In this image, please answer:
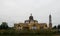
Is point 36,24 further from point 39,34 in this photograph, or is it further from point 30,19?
point 39,34

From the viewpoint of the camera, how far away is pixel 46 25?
51.0 metres

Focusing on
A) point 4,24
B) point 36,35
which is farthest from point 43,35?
point 4,24

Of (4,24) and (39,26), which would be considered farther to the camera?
(4,24)

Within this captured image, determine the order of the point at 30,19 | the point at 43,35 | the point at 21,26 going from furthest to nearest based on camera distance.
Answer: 1. the point at 30,19
2. the point at 21,26
3. the point at 43,35

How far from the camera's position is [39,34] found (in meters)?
26.2

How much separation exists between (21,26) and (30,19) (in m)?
4.75

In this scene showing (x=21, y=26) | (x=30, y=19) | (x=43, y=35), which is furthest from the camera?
(x=30, y=19)

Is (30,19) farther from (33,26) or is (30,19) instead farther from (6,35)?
(6,35)

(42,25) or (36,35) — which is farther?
(42,25)

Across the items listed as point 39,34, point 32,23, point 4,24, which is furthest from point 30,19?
point 39,34

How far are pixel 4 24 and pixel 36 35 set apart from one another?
31.8m

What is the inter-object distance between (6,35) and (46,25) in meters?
26.4

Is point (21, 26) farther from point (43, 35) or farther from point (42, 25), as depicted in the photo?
A: point (43, 35)

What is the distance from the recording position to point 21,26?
49469mm
